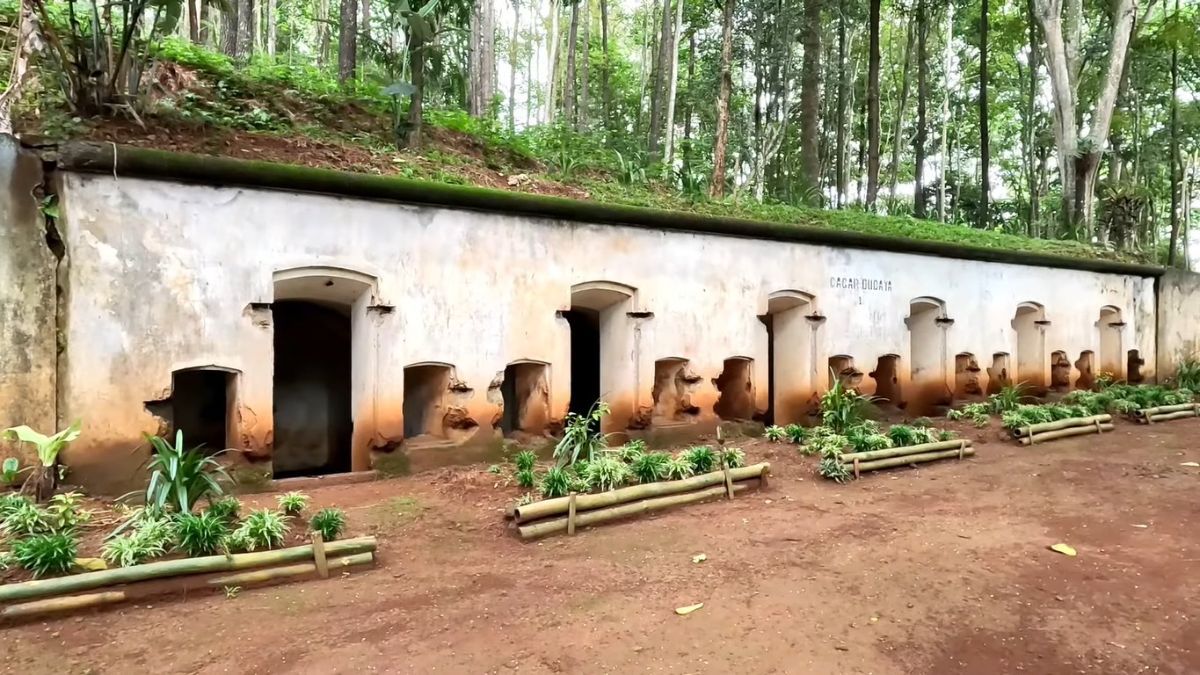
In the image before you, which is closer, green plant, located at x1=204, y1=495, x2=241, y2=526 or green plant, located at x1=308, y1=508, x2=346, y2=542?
green plant, located at x1=204, y1=495, x2=241, y2=526

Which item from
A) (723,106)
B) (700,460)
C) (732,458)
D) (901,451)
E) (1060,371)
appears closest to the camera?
(700,460)

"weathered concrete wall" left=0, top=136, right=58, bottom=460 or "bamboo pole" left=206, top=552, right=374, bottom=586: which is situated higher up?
"weathered concrete wall" left=0, top=136, right=58, bottom=460

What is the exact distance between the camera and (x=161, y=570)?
4.32m

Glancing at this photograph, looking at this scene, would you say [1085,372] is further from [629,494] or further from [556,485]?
[556,485]

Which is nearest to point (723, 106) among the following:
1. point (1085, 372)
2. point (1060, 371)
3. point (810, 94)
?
point (810, 94)

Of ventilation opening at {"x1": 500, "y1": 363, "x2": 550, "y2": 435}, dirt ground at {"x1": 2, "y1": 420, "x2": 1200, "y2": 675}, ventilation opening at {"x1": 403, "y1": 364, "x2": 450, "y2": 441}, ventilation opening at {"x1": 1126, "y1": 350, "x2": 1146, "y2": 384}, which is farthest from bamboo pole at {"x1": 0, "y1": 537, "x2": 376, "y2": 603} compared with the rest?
ventilation opening at {"x1": 1126, "y1": 350, "x2": 1146, "y2": 384}

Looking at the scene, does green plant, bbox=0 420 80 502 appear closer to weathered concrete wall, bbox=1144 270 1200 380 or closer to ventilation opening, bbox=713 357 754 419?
ventilation opening, bbox=713 357 754 419

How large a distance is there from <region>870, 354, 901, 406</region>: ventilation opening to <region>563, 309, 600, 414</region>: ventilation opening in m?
4.46

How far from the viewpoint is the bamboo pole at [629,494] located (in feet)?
19.2

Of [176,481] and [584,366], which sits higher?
[584,366]

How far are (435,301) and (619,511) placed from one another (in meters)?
2.91

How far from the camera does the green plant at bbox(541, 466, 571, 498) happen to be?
6477mm

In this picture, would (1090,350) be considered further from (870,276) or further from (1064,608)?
(1064,608)

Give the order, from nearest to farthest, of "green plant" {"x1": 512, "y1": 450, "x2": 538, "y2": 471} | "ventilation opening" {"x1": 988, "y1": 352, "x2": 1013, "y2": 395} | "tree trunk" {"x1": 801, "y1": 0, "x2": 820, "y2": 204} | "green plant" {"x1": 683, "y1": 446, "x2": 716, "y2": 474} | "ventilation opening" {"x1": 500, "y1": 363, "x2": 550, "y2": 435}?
1. "green plant" {"x1": 512, "y1": 450, "x2": 538, "y2": 471}
2. "green plant" {"x1": 683, "y1": 446, "x2": 716, "y2": 474}
3. "ventilation opening" {"x1": 500, "y1": 363, "x2": 550, "y2": 435}
4. "ventilation opening" {"x1": 988, "y1": 352, "x2": 1013, "y2": 395}
5. "tree trunk" {"x1": 801, "y1": 0, "x2": 820, "y2": 204}
